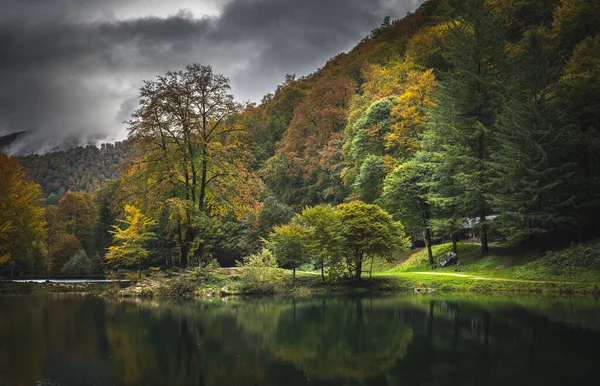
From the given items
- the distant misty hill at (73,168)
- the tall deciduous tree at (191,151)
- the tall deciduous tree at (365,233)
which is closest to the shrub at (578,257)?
the tall deciduous tree at (365,233)

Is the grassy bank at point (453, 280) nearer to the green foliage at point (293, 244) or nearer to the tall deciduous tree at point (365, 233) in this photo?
the green foliage at point (293, 244)

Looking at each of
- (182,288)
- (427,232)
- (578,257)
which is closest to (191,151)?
(182,288)

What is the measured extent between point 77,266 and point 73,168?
112 m

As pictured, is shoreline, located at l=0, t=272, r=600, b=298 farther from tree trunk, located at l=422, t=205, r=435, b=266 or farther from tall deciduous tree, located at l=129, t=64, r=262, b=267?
tree trunk, located at l=422, t=205, r=435, b=266

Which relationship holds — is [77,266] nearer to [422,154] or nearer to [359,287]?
[359,287]

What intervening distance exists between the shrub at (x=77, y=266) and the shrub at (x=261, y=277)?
36608 millimetres

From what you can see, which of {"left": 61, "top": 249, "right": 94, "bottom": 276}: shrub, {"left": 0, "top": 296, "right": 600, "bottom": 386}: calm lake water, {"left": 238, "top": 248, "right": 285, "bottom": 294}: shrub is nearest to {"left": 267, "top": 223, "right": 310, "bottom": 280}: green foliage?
{"left": 238, "top": 248, "right": 285, "bottom": 294}: shrub

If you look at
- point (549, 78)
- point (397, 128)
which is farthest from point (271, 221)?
point (549, 78)

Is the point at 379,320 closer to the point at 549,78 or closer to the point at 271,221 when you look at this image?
the point at 549,78

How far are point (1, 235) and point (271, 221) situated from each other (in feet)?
81.5

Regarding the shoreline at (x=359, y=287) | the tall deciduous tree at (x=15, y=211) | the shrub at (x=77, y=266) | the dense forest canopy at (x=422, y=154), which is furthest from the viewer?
the shrub at (x=77, y=266)

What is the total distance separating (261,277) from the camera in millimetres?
29328

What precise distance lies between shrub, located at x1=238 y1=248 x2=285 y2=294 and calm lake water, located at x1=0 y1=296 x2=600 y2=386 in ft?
31.1

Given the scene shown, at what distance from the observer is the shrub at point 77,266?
186 feet
